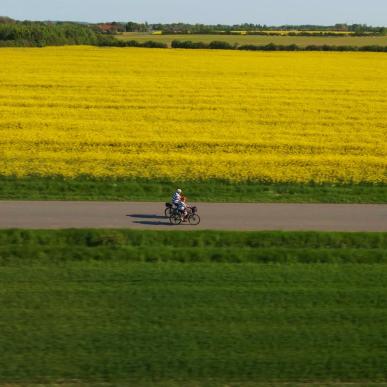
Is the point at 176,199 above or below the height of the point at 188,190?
below

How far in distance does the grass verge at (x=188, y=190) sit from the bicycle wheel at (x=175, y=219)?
2.57 m

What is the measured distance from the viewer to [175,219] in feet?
63.7

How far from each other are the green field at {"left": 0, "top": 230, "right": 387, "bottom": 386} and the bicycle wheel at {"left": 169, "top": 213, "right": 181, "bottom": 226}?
1.34 metres

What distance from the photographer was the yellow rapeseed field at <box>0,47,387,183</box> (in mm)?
26578

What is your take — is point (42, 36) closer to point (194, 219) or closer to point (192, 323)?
point (194, 219)

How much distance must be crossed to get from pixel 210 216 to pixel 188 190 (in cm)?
309

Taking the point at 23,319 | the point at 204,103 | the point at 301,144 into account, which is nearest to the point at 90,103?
the point at 204,103

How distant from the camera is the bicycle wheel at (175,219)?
1931cm

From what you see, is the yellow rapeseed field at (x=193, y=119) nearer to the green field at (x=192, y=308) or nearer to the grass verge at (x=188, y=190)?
the grass verge at (x=188, y=190)

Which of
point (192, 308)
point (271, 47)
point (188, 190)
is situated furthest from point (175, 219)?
point (271, 47)

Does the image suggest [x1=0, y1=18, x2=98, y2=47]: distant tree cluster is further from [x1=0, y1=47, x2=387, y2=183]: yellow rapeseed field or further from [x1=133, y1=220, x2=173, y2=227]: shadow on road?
[x1=133, y1=220, x2=173, y2=227]: shadow on road

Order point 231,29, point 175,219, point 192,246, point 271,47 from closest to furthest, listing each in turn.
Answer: point 192,246 → point 175,219 → point 271,47 → point 231,29

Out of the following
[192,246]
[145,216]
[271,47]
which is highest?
[271,47]

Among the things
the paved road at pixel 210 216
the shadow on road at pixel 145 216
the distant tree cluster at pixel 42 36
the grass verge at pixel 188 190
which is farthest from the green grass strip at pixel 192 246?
the distant tree cluster at pixel 42 36
